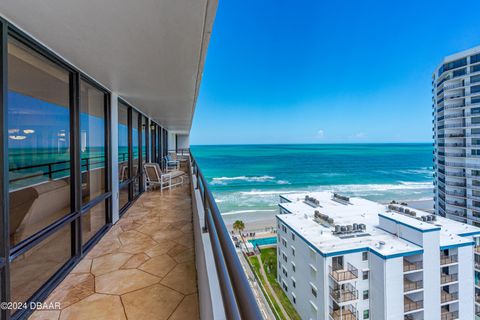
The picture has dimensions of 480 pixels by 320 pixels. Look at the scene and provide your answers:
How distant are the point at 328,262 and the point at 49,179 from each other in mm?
6887

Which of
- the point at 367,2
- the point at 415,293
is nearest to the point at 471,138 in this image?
the point at 415,293

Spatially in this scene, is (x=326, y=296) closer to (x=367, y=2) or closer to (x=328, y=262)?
(x=328, y=262)

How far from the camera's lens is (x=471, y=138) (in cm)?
1603

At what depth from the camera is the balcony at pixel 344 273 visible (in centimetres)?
658

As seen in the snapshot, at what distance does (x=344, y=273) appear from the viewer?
6.62 meters

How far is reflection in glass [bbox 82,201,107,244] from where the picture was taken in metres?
2.92

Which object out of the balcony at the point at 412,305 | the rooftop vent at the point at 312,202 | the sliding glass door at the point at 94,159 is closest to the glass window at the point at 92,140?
the sliding glass door at the point at 94,159

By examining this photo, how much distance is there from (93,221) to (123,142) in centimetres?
190

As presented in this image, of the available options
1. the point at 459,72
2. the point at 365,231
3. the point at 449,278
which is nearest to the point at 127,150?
the point at 365,231

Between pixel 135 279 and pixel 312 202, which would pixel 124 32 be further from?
pixel 312 202

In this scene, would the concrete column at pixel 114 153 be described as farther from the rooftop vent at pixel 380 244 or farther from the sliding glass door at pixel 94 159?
the rooftop vent at pixel 380 244

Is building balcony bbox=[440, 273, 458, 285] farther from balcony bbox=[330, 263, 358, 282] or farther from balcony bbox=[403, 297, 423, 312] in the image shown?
balcony bbox=[330, 263, 358, 282]

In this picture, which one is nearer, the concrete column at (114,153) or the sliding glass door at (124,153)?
the concrete column at (114,153)

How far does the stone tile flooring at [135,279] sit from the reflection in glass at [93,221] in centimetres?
19
